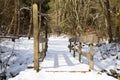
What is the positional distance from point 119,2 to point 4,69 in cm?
1387

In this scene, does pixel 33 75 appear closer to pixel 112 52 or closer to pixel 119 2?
pixel 112 52

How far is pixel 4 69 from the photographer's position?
13211 mm

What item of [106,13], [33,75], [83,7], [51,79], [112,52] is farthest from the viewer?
[83,7]

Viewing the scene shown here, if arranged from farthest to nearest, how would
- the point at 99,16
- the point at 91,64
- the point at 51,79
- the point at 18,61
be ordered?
the point at 99,16
the point at 18,61
the point at 91,64
the point at 51,79

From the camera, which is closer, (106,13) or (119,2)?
(119,2)

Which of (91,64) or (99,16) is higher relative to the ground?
(99,16)

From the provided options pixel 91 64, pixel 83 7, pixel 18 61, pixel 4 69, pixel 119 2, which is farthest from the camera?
pixel 83 7

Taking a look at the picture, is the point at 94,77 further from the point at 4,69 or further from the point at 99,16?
the point at 99,16

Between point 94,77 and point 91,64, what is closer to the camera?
point 94,77

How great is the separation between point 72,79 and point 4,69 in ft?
17.8

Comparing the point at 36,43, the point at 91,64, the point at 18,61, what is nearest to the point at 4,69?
the point at 18,61

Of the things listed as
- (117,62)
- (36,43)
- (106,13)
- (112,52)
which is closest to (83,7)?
Answer: (106,13)

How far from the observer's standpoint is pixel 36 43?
10.1m

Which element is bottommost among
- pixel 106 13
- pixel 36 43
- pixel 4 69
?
pixel 4 69
